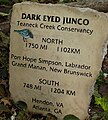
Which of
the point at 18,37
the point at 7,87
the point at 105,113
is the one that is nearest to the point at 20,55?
the point at 18,37

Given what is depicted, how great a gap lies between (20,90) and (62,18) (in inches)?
23.4

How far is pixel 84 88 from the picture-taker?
2.54 m

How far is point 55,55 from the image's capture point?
254 cm

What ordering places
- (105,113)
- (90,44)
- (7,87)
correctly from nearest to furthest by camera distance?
(90,44) < (105,113) < (7,87)

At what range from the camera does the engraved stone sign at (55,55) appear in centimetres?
Result: 244

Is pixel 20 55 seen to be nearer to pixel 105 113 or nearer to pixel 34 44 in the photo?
pixel 34 44

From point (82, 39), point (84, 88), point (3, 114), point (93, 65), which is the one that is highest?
point (82, 39)

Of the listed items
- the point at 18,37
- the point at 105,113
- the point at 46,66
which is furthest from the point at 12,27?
the point at 105,113

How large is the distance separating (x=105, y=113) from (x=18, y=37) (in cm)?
77

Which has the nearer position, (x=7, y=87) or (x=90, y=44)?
(x=90, y=44)

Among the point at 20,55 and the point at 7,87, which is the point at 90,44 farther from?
the point at 7,87

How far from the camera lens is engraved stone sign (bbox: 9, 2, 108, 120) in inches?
96.2

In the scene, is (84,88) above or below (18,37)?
below

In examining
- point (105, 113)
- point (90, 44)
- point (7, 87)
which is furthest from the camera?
point (7, 87)
